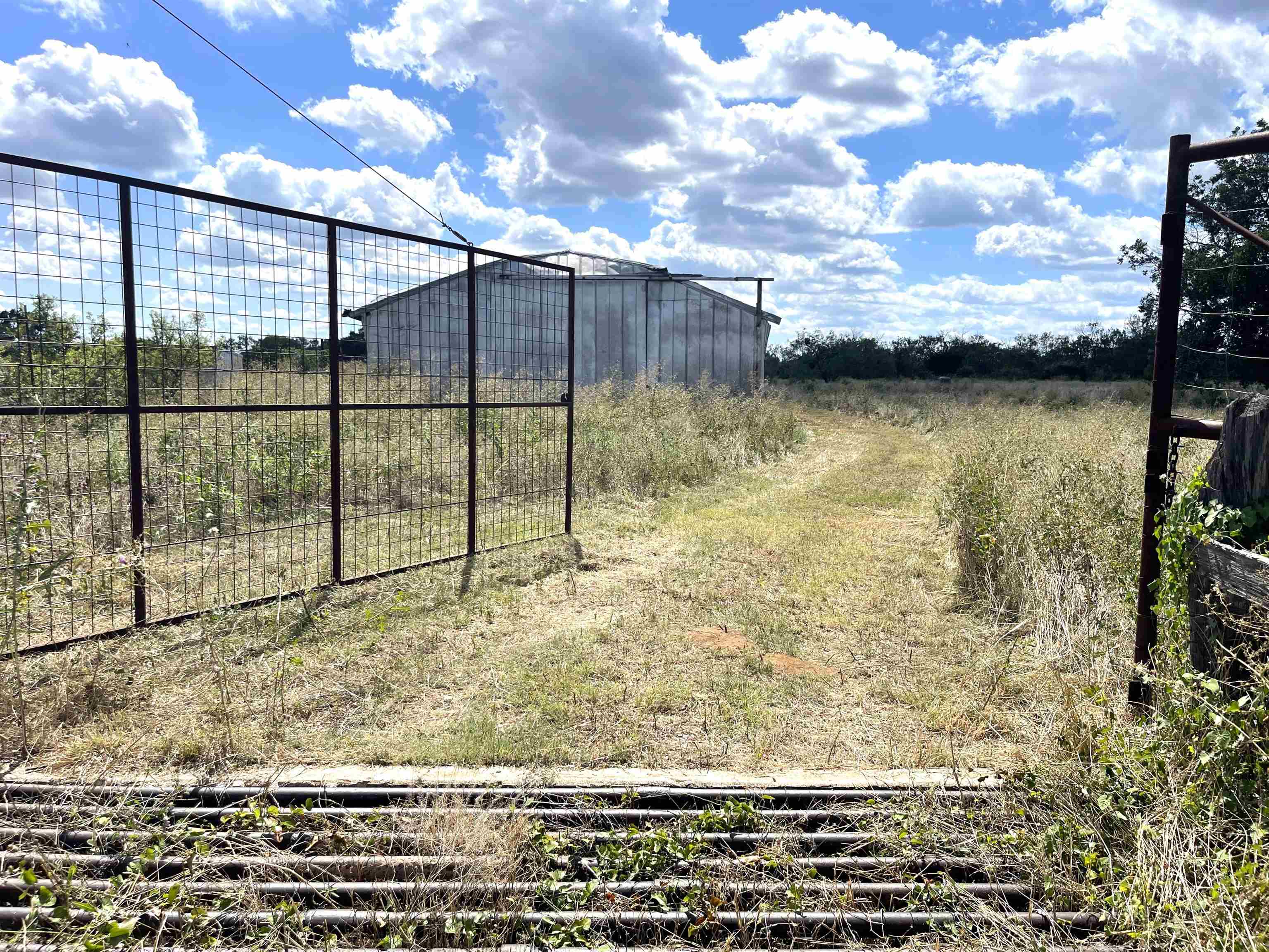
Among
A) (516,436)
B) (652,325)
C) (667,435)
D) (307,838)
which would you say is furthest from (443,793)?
(652,325)

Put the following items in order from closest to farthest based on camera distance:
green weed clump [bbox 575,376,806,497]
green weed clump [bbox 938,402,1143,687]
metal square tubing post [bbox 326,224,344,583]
→ green weed clump [bbox 938,402,1143,687] < metal square tubing post [bbox 326,224,344,583] < green weed clump [bbox 575,376,806,497]

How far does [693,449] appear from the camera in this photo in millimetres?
13055

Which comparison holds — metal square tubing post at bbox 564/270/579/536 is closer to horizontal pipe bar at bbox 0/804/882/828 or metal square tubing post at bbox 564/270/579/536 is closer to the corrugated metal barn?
horizontal pipe bar at bbox 0/804/882/828

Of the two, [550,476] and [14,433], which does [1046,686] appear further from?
[550,476]

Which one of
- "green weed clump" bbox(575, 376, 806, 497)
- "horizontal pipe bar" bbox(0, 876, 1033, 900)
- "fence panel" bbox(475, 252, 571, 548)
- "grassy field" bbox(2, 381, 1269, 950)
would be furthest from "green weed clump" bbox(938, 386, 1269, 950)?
"green weed clump" bbox(575, 376, 806, 497)

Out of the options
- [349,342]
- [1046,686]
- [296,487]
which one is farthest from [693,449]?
[1046,686]

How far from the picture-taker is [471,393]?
730cm

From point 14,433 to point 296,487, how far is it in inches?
161

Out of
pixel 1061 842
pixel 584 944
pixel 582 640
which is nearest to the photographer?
pixel 584 944

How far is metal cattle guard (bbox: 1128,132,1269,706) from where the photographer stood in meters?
3.52

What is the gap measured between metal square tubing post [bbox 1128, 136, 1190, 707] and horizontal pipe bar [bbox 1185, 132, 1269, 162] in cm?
3

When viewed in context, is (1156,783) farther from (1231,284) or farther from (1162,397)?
(1231,284)

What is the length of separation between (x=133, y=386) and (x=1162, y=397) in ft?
17.9

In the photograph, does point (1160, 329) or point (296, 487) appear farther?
point (296, 487)
